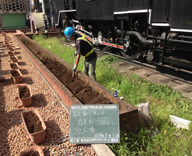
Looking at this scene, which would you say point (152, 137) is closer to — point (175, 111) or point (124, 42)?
point (175, 111)

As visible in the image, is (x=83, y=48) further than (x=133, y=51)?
No

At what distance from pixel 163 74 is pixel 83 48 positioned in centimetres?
282

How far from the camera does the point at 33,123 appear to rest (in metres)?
3.28

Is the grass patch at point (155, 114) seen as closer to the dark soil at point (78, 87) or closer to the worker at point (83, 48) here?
the worker at point (83, 48)

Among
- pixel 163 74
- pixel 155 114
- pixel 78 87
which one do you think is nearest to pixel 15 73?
pixel 78 87

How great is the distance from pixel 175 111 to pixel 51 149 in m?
2.62

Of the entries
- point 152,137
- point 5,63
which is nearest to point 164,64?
point 152,137

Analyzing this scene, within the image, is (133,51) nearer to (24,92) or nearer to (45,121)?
(24,92)

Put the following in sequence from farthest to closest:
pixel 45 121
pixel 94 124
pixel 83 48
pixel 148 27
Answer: pixel 148 27
pixel 83 48
pixel 45 121
pixel 94 124

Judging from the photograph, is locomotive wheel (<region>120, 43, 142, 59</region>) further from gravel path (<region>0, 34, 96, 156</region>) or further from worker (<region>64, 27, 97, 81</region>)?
gravel path (<region>0, 34, 96, 156</region>)

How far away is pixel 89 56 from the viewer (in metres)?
4.82

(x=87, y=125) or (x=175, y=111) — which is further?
(x=175, y=111)

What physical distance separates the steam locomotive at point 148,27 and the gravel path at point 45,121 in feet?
11.5

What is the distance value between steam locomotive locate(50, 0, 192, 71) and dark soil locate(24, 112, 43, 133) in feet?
12.9
